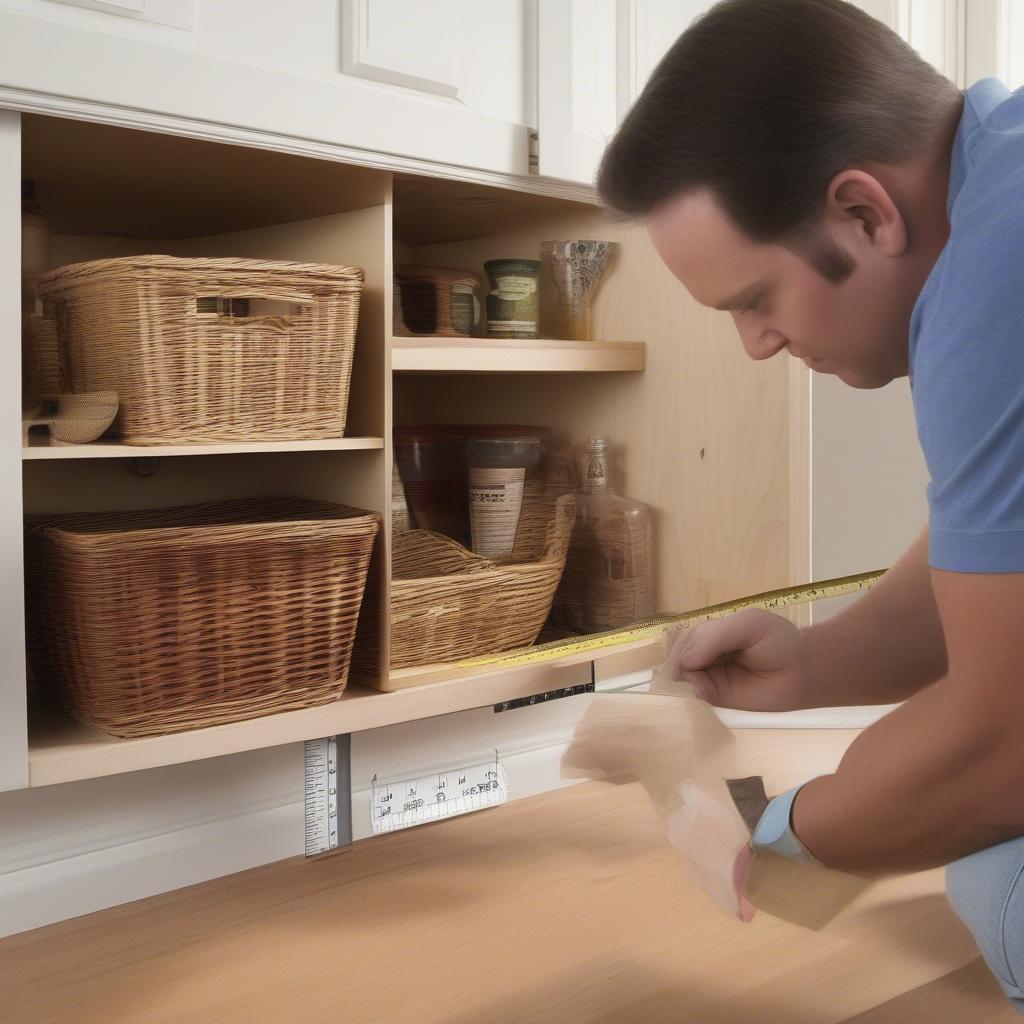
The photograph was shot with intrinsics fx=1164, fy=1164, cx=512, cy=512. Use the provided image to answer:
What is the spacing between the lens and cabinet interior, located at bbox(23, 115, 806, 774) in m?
1.34

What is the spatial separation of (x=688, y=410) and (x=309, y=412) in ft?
1.94

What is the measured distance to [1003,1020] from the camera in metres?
1.00

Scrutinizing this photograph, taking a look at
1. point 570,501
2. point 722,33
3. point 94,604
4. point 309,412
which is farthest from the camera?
point 570,501

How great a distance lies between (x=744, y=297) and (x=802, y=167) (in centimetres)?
11

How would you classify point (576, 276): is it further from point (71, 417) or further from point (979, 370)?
point (979, 370)

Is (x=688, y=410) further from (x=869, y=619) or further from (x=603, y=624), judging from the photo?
(x=869, y=619)

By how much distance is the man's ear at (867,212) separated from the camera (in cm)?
87

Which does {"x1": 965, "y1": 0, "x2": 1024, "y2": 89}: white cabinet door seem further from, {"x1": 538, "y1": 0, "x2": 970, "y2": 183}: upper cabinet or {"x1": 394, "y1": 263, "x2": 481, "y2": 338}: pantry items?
{"x1": 394, "y1": 263, "x2": 481, "y2": 338}: pantry items

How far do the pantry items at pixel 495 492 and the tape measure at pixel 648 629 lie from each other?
176 millimetres

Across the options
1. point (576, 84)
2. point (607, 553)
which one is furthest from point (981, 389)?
point (607, 553)

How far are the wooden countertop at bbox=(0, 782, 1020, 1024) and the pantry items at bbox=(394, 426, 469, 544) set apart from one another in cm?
48

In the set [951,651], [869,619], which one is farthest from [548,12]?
[951,651]

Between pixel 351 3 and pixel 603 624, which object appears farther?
pixel 603 624

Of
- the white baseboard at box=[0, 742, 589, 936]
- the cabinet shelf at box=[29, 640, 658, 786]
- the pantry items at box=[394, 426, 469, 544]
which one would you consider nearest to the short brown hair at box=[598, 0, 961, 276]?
the cabinet shelf at box=[29, 640, 658, 786]
